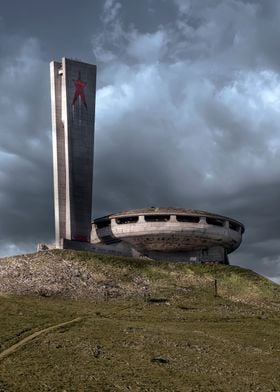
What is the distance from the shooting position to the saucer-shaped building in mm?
78250

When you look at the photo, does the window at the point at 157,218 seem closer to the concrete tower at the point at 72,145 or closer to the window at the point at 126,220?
the window at the point at 126,220

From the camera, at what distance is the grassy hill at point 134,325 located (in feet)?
87.8

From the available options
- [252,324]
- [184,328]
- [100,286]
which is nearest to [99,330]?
[184,328]

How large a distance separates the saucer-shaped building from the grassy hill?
1177 cm

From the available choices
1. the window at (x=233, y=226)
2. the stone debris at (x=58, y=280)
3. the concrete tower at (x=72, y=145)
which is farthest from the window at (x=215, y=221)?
the stone debris at (x=58, y=280)

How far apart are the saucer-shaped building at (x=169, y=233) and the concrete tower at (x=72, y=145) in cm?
515

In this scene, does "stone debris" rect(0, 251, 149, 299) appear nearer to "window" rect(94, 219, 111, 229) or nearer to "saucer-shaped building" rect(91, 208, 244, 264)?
"saucer-shaped building" rect(91, 208, 244, 264)

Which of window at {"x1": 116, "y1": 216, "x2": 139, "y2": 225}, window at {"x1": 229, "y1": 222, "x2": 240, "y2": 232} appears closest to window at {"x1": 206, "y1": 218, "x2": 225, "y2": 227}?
window at {"x1": 229, "y1": 222, "x2": 240, "y2": 232}

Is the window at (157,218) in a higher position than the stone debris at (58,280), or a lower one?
higher

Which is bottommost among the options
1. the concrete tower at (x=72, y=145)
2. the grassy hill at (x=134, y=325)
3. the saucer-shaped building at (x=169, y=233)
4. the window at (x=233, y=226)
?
the grassy hill at (x=134, y=325)

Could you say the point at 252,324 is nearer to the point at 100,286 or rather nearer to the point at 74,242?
the point at 100,286

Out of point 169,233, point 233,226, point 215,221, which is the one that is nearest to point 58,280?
point 169,233

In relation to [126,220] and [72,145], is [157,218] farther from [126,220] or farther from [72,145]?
[72,145]

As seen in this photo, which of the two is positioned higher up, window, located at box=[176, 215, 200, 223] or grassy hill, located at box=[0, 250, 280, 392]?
window, located at box=[176, 215, 200, 223]
